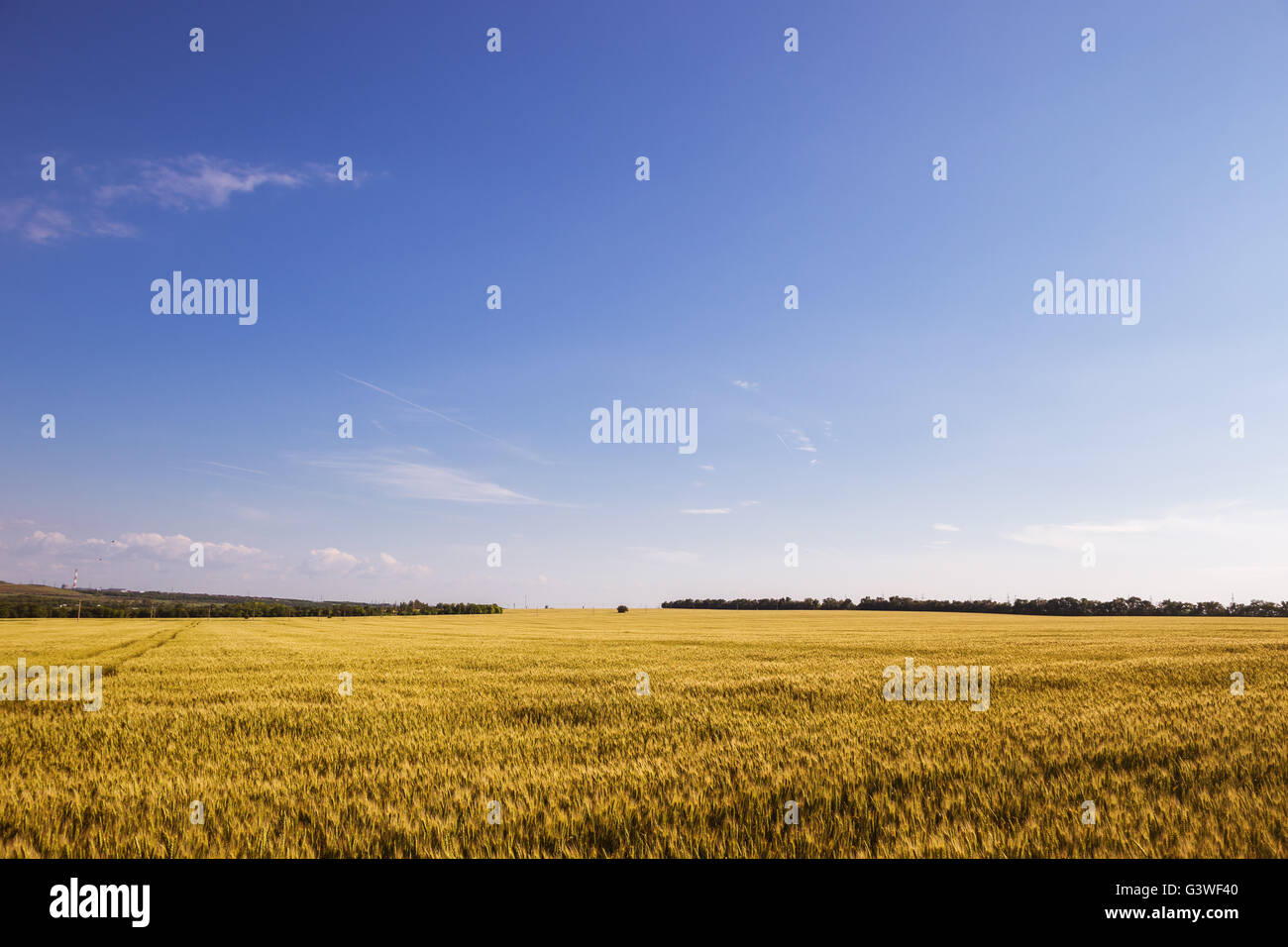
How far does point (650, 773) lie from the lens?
602 cm

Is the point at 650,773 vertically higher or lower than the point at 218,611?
higher

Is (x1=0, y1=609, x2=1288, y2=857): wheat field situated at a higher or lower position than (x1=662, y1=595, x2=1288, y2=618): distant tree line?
higher

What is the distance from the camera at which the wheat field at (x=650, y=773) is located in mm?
4391

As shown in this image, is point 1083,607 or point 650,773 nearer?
point 650,773

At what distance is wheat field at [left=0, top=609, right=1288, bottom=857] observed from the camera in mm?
4391

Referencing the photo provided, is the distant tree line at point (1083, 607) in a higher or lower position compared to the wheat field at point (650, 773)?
lower

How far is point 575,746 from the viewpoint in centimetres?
753

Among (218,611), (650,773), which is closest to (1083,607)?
(650,773)

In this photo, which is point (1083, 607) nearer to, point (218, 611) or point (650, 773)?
point (650, 773)

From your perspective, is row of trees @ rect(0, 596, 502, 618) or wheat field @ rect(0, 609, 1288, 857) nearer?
wheat field @ rect(0, 609, 1288, 857)

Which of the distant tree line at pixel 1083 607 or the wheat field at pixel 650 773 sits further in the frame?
the distant tree line at pixel 1083 607
